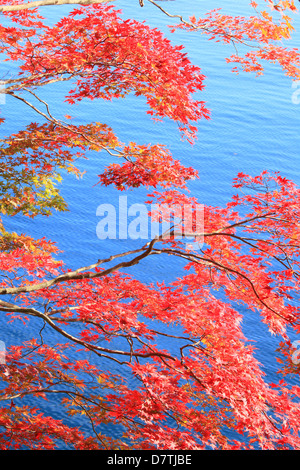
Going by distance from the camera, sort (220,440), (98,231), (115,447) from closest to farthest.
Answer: (220,440), (115,447), (98,231)

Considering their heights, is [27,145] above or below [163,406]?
above

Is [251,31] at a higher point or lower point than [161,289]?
higher

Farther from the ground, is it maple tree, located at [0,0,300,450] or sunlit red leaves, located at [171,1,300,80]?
sunlit red leaves, located at [171,1,300,80]

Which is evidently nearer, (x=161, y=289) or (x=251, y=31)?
(x=161, y=289)

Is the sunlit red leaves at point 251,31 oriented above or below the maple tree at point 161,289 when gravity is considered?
above

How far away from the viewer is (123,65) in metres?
3.96

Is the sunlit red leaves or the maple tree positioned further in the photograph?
the sunlit red leaves

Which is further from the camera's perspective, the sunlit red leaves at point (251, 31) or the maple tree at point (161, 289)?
the sunlit red leaves at point (251, 31)

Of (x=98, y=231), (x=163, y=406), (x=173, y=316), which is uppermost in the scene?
(x=98, y=231)

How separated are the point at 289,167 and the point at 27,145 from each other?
9.86 meters
